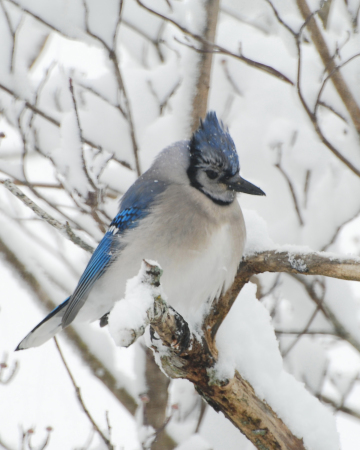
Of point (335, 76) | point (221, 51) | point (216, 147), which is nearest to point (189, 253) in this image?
point (216, 147)

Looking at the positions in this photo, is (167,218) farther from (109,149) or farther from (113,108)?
(113,108)

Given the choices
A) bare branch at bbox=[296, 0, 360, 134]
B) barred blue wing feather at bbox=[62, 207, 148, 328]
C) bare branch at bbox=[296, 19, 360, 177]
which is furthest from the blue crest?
bare branch at bbox=[296, 0, 360, 134]

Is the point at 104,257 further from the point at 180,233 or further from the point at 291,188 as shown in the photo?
the point at 291,188

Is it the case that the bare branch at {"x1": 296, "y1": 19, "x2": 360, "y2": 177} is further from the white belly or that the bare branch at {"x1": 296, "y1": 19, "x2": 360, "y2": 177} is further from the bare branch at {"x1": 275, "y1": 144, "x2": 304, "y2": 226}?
the white belly

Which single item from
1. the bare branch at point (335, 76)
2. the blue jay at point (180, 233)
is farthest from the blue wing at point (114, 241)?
the bare branch at point (335, 76)

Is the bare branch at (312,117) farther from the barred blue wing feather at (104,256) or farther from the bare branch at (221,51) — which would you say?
the barred blue wing feather at (104,256)

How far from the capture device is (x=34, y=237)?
3.42 m

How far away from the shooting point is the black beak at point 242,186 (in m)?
2.16

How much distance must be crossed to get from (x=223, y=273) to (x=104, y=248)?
1.91 feet

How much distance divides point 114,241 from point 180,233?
350mm

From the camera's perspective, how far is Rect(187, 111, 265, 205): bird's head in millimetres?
2160

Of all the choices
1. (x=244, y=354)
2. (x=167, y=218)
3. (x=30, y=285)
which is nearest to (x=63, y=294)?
(x=30, y=285)

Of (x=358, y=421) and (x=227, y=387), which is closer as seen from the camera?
(x=227, y=387)

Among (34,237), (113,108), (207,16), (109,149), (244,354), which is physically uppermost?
(207,16)
